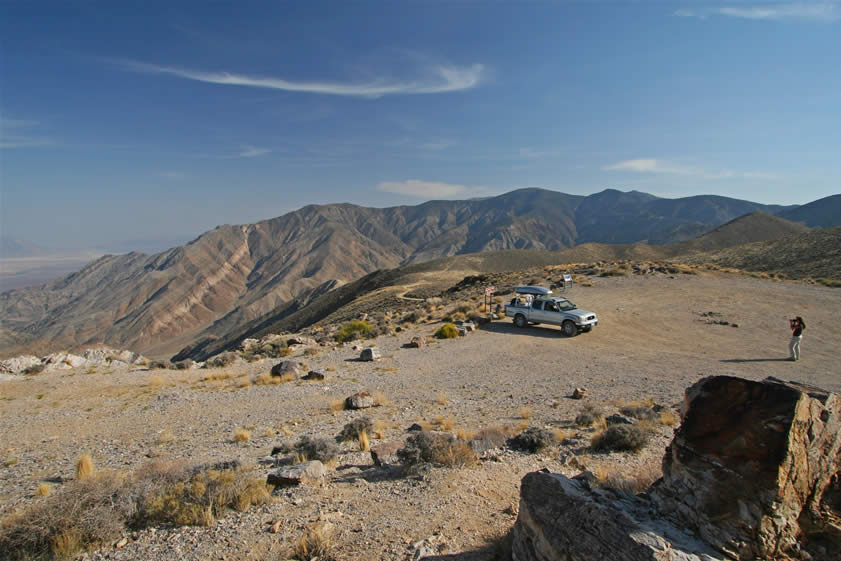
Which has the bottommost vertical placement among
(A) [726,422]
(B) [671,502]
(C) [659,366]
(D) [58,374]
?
(D) [58,374]

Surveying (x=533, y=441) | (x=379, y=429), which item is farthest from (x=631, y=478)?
(x=379, y=429)

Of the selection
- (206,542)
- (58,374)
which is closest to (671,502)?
(206,542)

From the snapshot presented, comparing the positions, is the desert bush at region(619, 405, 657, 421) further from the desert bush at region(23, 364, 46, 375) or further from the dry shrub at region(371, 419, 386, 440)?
the desert bush at region(23, 364, 46, 375)

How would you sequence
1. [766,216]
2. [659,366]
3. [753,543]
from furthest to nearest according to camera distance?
1. [766,216]
2. [659,366]
3. [753,543]

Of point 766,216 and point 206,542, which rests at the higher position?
point 766,216

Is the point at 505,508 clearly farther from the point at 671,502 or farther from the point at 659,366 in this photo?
the point at 659,366

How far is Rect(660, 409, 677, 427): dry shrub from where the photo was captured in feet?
30.2

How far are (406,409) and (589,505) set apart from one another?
822 cm

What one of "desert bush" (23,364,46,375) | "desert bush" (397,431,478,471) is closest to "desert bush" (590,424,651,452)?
"desert bush" (397,431,478,471)

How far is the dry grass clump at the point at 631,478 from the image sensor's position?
5.54 meters

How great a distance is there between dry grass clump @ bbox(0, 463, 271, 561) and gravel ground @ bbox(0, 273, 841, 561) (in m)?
0.24

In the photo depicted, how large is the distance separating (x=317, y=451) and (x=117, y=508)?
3.34 m

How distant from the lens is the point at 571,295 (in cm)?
3023

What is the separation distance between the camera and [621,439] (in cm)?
793
